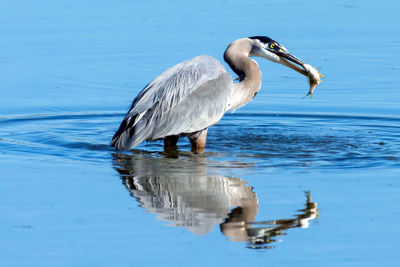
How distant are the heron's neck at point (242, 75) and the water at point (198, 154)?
0.50 meters

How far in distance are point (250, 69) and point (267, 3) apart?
6.85 m

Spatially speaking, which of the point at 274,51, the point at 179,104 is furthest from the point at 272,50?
the point at 179,104

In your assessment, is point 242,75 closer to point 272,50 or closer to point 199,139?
point 272,50

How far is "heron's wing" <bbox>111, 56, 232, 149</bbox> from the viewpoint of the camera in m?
9.02

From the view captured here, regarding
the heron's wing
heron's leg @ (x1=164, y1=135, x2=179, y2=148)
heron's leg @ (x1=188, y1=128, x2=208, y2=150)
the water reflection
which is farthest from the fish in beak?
the water reflection

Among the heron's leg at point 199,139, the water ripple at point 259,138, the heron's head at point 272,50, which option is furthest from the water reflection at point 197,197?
the heron's head at point 272,50

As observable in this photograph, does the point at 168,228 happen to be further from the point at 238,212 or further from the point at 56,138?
the point at 56,138

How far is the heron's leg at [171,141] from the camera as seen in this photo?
31.1ft

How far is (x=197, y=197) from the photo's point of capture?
7262mm

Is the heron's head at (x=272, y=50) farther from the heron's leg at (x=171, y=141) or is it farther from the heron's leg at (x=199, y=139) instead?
the heron's leg at (x=171, y=141)

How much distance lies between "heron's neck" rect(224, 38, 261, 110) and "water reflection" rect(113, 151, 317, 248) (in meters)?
1.03

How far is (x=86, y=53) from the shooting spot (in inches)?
521

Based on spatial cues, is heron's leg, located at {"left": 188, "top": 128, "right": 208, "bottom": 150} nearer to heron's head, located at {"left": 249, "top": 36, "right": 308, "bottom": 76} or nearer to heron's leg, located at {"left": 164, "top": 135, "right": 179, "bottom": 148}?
heron's leg, located at {"left": 164, "top": 135, "right": 179, "bottom": 148}

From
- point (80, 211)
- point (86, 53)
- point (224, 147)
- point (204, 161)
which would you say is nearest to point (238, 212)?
point (80, 211)
